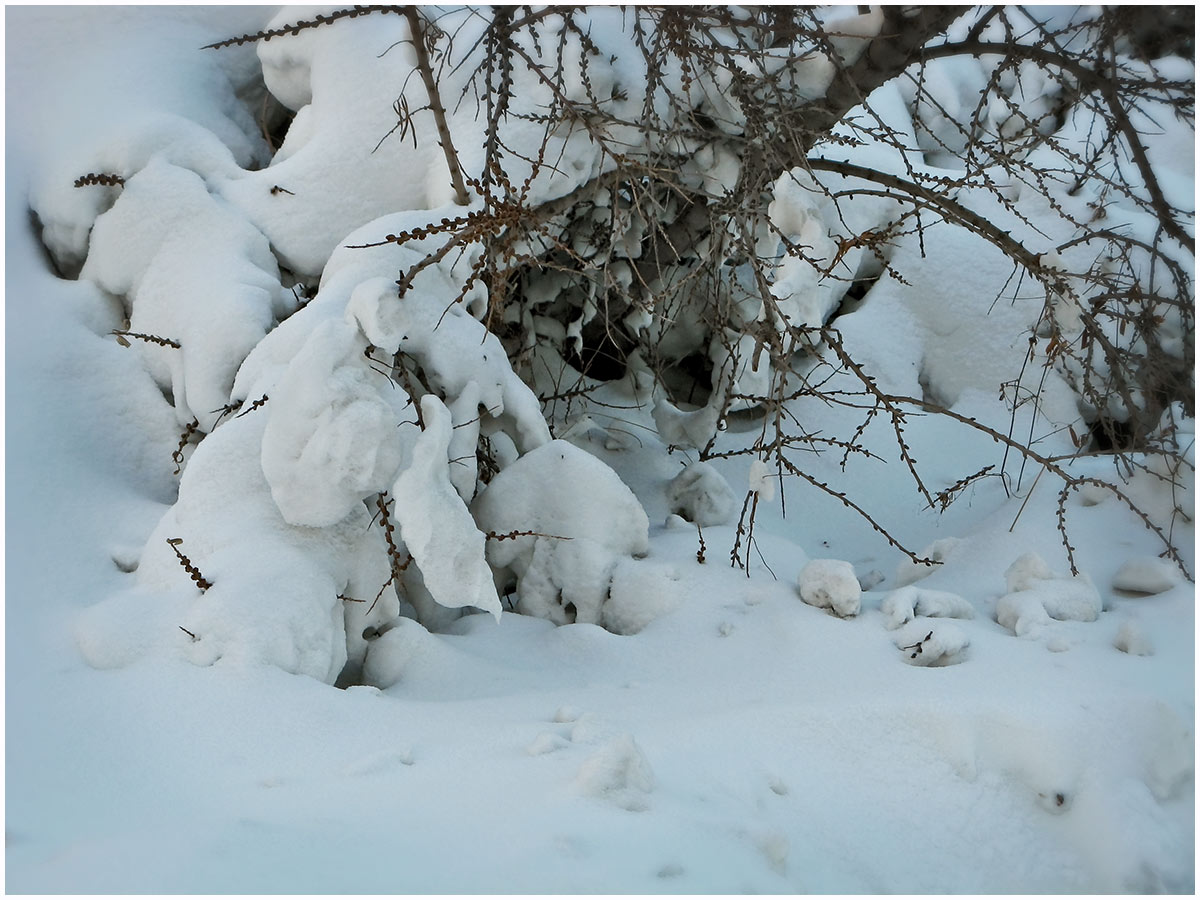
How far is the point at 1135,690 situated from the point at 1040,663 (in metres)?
0.17

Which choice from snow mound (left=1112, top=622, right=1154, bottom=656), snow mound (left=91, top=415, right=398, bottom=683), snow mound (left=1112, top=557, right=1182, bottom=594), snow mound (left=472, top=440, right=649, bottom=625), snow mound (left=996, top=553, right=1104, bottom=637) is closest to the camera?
snow mound (left=91, top=415, right=398, bottom=683)

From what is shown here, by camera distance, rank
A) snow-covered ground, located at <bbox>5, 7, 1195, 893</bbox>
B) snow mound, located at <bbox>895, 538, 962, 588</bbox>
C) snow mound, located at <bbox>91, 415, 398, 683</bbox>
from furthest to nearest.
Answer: snow mound, located at <bbox>895, 538, 962, 588</bbox>, snow mound, located at <bbox>91, 415, 398, 683</bbox>, snow-covered ground, located at <bbox>5, 7, 1195, 893</bbox>

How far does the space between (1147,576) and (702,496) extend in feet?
3.63

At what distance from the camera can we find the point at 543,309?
316 centimetres

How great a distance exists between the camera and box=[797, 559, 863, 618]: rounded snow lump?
84.8 inches

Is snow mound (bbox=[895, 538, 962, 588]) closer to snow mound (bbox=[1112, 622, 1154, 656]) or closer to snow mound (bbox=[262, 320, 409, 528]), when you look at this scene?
snow mound (bbox=[1112, 622, 1154, 656])

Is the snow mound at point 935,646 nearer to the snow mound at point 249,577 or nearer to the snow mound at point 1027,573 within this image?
the snow mound at point 1027,573

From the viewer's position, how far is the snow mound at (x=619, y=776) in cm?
142

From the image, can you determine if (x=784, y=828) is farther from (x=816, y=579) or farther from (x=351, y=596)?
(x=351, y=596)

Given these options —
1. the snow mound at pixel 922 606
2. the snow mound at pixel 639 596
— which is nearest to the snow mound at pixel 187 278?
the snow mound at pixel 639 596

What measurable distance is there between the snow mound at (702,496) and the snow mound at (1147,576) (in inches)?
38.9

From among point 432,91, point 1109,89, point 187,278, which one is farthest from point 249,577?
point 1109,89

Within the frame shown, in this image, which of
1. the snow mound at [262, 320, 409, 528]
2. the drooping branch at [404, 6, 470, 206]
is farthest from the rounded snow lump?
the drooping branch at [404, 6, 470, 206]

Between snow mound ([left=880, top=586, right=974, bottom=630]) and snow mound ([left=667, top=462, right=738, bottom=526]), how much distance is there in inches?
26.0
